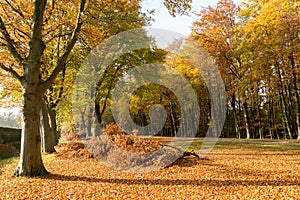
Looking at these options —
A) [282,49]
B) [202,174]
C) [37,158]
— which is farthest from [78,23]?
[282,49]

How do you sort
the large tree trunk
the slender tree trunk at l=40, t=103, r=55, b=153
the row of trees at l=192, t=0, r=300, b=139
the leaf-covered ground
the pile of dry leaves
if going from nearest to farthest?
1. the leaf-covered ground
2. the large tree trunk
3. the pile of dry leaves
4. the slender tree trunk at l=40, t=103, r=55, b=153
5. the row of trees at l=192, t=0, r=300, b=139

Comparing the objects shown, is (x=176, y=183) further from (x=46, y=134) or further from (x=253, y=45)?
(x=253, y=45)

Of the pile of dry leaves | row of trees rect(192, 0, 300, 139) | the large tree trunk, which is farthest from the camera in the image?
row of trees rect(192, 0, 300, 139)

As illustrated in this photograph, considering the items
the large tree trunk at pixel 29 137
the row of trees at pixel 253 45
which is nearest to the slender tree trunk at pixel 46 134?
the large tree trunk at pixel 29 137

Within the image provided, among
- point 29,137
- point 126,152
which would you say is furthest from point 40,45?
point 126,152

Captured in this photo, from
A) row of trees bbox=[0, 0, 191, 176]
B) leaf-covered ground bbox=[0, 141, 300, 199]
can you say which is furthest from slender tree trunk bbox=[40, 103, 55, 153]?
leaf-covered ground bbox=[0, 141, 300, 199]

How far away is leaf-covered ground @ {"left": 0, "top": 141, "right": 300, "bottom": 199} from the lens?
18.7ft

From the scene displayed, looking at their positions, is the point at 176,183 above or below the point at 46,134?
below

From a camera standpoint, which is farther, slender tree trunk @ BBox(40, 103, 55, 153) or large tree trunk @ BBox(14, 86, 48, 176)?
slender tree trunk @ BBox(40, 103, 55, 153)

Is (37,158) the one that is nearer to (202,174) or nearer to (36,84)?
(36,84)

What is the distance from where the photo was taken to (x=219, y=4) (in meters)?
22.4

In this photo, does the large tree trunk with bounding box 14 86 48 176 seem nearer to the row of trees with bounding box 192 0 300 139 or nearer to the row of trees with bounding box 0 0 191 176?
the row of trees with bounding box 0 0 191 176

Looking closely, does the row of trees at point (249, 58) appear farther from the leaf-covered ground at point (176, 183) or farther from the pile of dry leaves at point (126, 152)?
the leaf-covered ground at point (176, 183)

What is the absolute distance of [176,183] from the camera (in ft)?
22.0
